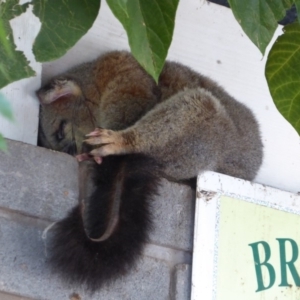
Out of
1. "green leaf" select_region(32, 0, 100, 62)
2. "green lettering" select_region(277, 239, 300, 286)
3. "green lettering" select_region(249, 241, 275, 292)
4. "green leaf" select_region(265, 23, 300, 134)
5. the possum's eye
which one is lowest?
"green lettering" select_region(277, 239, 300, 286)

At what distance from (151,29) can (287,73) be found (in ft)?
1.47

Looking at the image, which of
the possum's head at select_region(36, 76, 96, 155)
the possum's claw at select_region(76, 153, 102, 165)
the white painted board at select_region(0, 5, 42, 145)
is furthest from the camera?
the possum's head at select_region(36, 76, 96, 155)

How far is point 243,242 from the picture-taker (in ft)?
9.41

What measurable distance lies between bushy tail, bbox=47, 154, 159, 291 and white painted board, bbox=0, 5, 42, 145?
1.05 feet

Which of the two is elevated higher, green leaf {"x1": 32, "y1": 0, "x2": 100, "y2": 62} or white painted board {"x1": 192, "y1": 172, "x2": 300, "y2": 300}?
green leaf {"x1": 32, "y1": 0, "x2": 100, "y2": 62}

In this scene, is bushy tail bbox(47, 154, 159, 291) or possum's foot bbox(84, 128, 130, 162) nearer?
bushy tail bbox(47, 154, 159, 291)

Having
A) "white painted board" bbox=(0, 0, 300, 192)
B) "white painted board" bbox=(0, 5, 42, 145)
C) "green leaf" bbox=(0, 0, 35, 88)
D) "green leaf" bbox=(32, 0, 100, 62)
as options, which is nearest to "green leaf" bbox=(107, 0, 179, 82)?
"green leaf" bbox=(32, 0, 100, 62)

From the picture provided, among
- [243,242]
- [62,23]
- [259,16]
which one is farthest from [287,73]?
[243,242]

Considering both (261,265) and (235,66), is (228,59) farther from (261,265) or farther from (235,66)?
(261,265)

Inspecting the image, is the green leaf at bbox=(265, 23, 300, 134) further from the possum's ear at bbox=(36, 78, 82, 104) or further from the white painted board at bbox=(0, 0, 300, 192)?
the white painted board at bbox=(0, 0, 300, 192)

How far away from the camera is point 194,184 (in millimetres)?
2922

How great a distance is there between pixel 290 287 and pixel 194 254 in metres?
0.46

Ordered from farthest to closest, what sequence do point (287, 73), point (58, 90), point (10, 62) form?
point (58, 90) < point (287, 73) < point (10, 62)

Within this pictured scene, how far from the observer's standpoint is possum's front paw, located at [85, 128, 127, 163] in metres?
2.70
